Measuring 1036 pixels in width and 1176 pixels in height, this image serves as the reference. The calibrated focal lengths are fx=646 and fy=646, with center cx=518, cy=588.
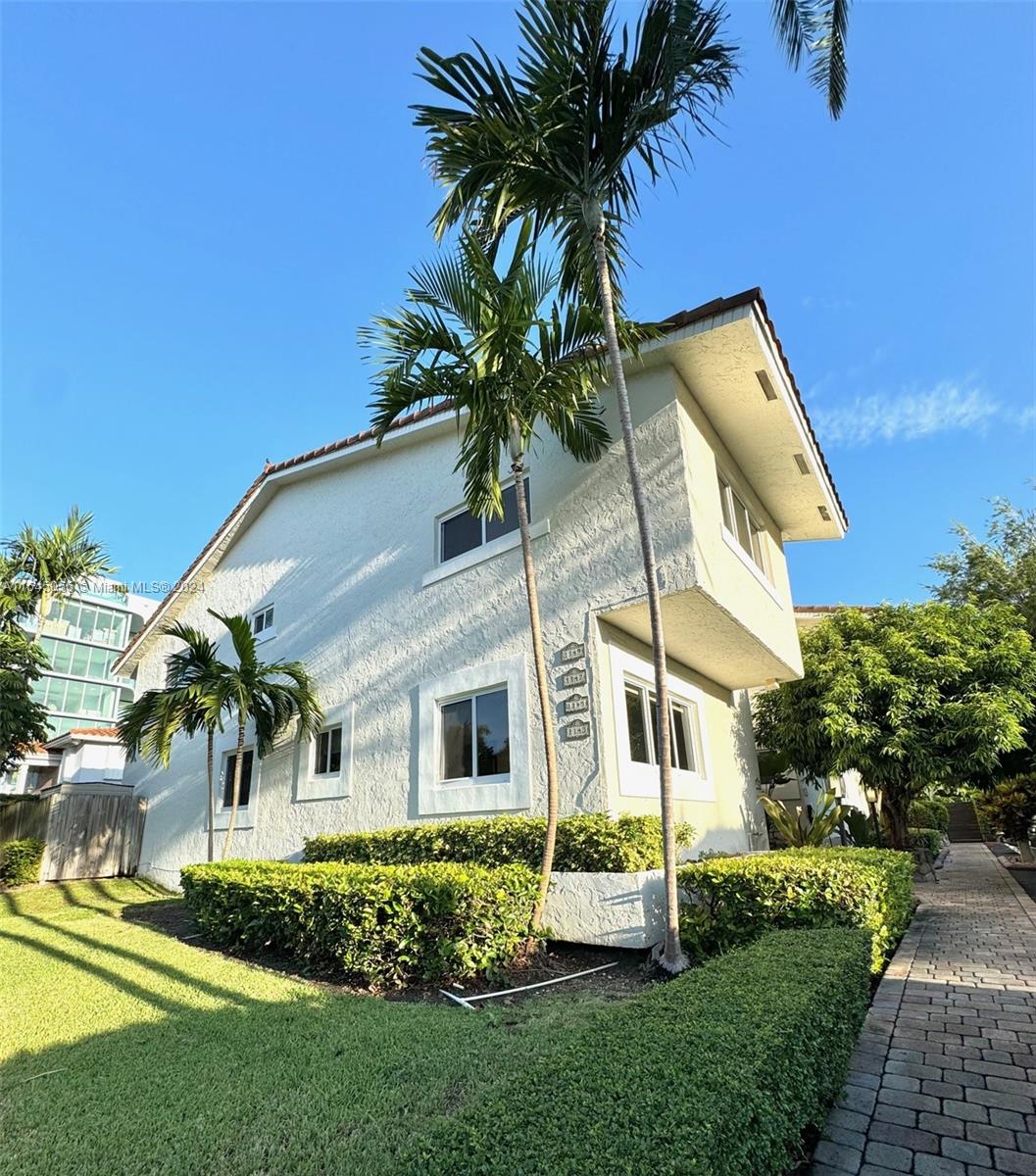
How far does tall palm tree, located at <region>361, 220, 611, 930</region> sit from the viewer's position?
7387mm

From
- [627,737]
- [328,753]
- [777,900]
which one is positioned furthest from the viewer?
[328,753]

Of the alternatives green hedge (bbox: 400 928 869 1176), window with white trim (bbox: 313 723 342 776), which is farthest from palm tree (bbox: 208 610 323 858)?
green hedge (bbox: 400 928 869 1176)

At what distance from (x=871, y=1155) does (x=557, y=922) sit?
427cm

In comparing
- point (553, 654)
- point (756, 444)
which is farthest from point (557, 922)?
point (756, 444)

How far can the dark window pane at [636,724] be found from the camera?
858 cm

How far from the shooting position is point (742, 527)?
36.7ft

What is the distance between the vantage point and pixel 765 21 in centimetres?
739

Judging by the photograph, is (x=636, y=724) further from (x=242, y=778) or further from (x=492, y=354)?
(x=242, y=778)

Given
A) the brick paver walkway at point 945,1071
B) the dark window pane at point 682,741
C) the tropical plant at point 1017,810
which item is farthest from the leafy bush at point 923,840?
the brick paver walkway at point 945,1071

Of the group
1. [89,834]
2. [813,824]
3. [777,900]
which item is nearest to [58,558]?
[89,834]

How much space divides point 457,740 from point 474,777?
74cm

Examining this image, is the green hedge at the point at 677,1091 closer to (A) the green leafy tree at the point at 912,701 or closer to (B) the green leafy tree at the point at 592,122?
(B) the green leafy tree at the point at 592,122

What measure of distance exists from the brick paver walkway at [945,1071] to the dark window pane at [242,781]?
1214 centimetres

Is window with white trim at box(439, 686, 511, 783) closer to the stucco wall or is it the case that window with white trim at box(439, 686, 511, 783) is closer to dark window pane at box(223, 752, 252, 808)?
the stucco wall
